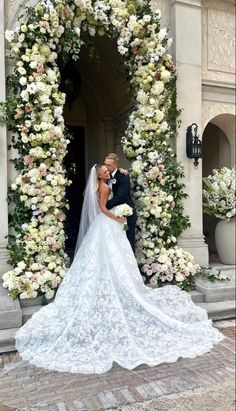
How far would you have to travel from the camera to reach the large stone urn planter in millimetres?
5883

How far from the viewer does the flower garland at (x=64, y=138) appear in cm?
437

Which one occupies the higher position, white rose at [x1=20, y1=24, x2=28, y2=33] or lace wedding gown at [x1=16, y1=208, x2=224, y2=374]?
white rose at [x1=20, y1=24, x2=28, y2=33]

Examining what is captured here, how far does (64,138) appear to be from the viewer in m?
4.63

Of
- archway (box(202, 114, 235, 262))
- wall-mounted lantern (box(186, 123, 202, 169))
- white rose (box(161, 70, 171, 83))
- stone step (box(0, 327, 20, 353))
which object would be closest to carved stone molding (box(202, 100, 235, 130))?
archway (box(202, 114, 235, 262))

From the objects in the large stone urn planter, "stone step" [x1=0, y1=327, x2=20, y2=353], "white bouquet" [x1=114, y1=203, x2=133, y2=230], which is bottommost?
"stone step" [x1=0, y1=327, x2=20, y2=353]

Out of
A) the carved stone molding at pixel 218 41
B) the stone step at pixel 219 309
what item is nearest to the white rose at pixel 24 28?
the carved stone molding at pixel 218 41

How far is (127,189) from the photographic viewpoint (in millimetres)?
4586

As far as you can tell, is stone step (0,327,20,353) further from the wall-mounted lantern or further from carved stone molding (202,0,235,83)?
carved stone molding (202,0,235,83)

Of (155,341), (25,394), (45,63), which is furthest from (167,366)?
(45,63)

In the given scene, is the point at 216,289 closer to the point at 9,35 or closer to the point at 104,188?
the point at 104,188

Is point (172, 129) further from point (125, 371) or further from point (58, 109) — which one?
point (125, 371)

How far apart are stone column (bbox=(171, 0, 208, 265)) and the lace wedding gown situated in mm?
1524

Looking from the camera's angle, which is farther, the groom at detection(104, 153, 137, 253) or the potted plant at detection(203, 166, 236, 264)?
the potted plant at detection(203, 166, 236, 264)

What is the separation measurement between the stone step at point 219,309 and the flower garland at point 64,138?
0.44m
